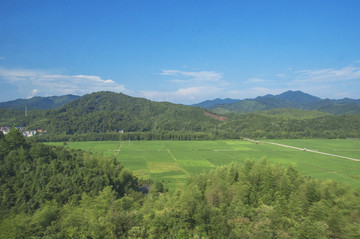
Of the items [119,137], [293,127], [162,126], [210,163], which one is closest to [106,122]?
[119,137]

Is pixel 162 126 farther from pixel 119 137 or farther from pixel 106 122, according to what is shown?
pixel 119 137

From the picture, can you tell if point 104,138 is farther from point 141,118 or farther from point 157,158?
point 141,118

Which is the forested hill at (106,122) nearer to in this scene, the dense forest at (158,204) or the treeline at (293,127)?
the treeline at (293,127)

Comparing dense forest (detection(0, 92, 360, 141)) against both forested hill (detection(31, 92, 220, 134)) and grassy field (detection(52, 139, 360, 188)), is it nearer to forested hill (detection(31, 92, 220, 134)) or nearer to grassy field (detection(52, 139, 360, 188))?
forested hill (detection(31, 92, 220, 134))

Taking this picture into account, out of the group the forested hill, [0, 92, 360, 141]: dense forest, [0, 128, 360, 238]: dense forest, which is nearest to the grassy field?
[0, 128, 360, 238]: dense forest

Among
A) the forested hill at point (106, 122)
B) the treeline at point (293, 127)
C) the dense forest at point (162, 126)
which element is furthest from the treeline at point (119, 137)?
the treeline at point (293, 127)

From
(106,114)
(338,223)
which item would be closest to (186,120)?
(106,114)

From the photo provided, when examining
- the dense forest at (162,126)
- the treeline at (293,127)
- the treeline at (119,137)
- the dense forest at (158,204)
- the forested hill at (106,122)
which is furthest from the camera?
the forested hill at (106,122)

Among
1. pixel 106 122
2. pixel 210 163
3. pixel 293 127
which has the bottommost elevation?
pixel 210 163

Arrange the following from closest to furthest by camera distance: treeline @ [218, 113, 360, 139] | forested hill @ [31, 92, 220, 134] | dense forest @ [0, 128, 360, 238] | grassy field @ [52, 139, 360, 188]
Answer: dense forest @ [0, 128, 360, 238] < grassy field @ [52, 139, 360, 188] < treeline @ [218, 113, 360, 139] < forested hill @ [31, 92, 220, 134]
